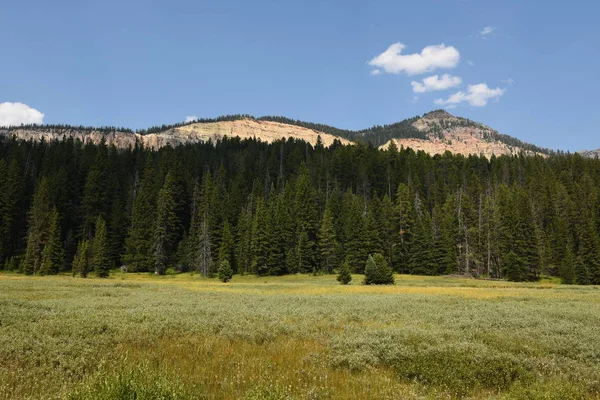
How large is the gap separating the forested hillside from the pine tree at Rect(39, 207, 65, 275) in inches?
8.1

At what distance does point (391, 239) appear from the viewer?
278 feet

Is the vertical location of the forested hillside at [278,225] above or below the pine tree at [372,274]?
above

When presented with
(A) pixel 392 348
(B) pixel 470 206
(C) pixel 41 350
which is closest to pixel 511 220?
(B) pixel 470 206

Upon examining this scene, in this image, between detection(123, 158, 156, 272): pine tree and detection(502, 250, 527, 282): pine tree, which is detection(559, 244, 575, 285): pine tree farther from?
detection(123, 158, 156, 272): pine tree

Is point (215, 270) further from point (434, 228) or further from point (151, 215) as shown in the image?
point (434, 228)

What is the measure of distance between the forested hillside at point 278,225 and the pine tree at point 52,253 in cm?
21

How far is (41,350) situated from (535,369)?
14613 millimetres

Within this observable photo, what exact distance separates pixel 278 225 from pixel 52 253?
43.4 m

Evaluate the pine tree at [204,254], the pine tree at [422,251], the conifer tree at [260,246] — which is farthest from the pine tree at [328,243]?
the pine tree at [204,254]

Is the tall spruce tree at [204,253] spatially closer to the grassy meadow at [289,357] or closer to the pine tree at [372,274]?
the pine tree at [372,274]

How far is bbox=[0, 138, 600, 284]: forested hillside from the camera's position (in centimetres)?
7419

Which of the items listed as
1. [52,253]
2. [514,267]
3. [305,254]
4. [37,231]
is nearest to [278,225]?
[305,254]

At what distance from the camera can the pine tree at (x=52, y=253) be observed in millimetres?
64644

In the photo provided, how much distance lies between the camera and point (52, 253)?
222ft
